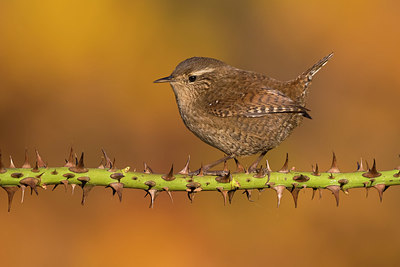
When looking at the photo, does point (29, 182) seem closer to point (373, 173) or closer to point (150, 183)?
point (150, 183)

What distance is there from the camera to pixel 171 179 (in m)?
1.88

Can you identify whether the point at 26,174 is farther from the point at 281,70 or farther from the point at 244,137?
the point at 281,70

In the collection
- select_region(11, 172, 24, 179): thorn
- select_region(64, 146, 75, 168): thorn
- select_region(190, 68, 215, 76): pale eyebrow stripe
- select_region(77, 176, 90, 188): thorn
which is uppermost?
select_region(190, 68, 215, 76): pale eyebrow stripe

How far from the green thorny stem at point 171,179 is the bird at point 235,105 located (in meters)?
1.08

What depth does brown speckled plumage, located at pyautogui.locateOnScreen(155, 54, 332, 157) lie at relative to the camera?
3.27 meters

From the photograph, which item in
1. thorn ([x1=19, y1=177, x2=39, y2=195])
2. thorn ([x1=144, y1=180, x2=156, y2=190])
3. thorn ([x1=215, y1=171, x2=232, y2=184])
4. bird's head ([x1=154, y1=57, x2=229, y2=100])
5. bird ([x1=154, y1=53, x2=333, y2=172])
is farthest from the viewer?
bird's head ([x1=154, y1=57, x2=229, y2=100])

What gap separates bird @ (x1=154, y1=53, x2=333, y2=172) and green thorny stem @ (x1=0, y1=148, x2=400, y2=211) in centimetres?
108

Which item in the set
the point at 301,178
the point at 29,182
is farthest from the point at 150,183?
the point at 301,178

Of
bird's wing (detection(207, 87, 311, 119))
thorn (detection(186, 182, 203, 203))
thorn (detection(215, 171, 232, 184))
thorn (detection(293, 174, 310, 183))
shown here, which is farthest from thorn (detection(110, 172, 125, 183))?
bird's wing (detection(207, 87, 311, 119))

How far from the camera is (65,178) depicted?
1.80 metres

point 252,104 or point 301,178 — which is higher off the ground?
point 252,104

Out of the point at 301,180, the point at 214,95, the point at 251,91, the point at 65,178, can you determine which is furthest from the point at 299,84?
the point at 65,178

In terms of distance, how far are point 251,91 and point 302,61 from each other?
3413 mm

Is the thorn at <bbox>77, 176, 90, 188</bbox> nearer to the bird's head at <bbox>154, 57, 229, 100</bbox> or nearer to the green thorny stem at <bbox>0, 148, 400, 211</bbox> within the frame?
the green thorny stem at <bbox>0, 148, 400, 211</bbox>
